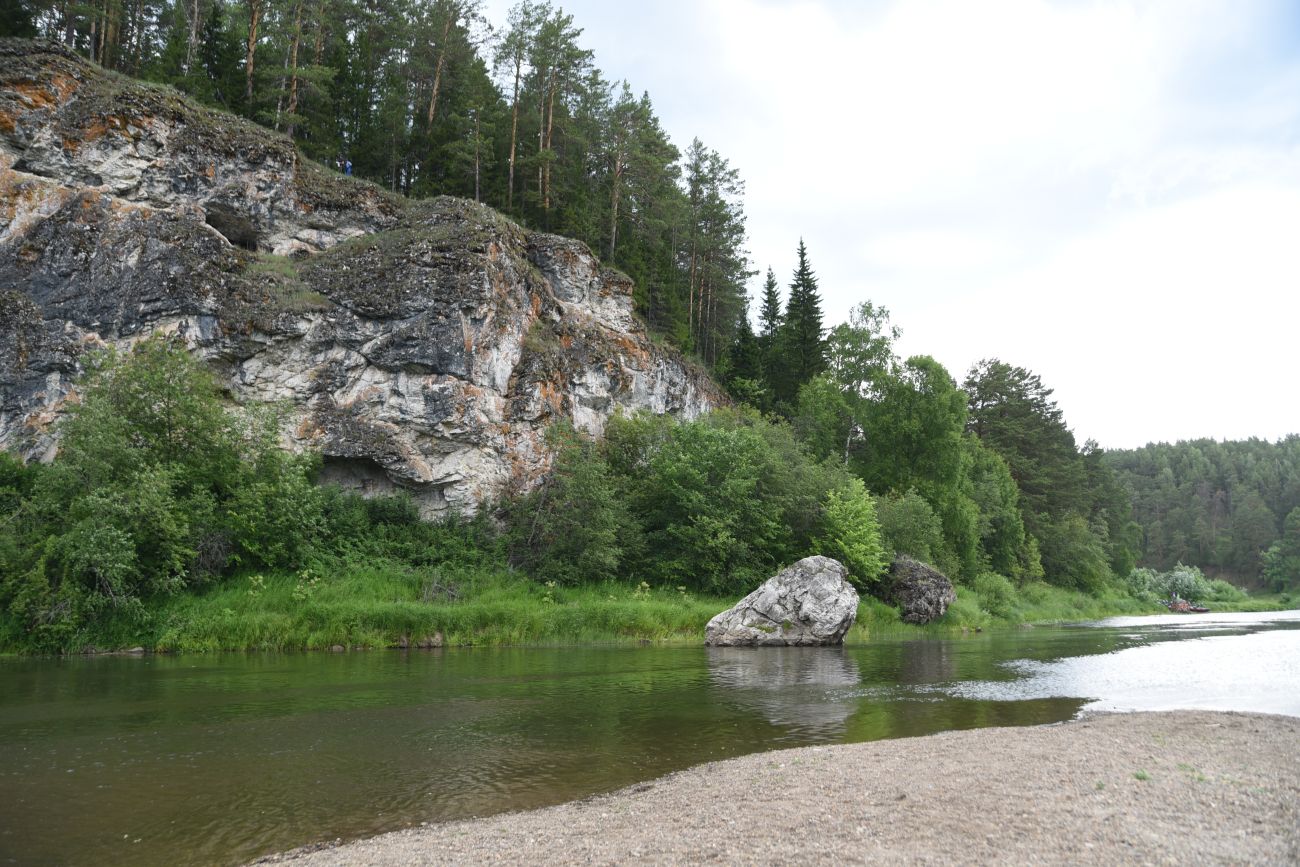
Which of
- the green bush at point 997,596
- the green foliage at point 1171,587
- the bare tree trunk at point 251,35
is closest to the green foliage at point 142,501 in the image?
the bare tree trunk at point 251,35

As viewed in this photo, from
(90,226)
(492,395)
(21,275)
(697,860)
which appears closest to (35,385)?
(21,275)

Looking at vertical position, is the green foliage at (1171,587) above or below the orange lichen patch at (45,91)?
below

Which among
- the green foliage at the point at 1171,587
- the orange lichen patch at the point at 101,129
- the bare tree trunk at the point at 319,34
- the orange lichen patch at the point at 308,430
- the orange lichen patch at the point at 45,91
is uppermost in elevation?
the bare tree trunk at the point at 319,34

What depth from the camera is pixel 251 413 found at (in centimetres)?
3067

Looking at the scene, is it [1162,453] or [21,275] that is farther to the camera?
[1162,453]

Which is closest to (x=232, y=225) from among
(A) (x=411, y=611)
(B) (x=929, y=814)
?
(A) (x=411, y=611)

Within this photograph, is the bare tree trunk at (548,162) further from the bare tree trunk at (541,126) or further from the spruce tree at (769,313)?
the spruce tree at (769,313)

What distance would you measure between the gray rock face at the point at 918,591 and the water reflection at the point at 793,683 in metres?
11.5

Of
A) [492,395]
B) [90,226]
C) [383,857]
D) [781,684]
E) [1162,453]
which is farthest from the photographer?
[1162,453]

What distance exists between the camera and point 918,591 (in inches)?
1539

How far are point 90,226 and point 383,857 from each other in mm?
37682

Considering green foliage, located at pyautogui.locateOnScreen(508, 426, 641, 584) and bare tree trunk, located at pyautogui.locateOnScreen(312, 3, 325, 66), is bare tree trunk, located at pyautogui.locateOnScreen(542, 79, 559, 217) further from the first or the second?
green foliage, located at pyautogui.locateOnScreen(508, 426, 641, 584)

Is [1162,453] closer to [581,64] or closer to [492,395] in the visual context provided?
[581,64]

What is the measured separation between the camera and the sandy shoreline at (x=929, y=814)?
21.3 ft
